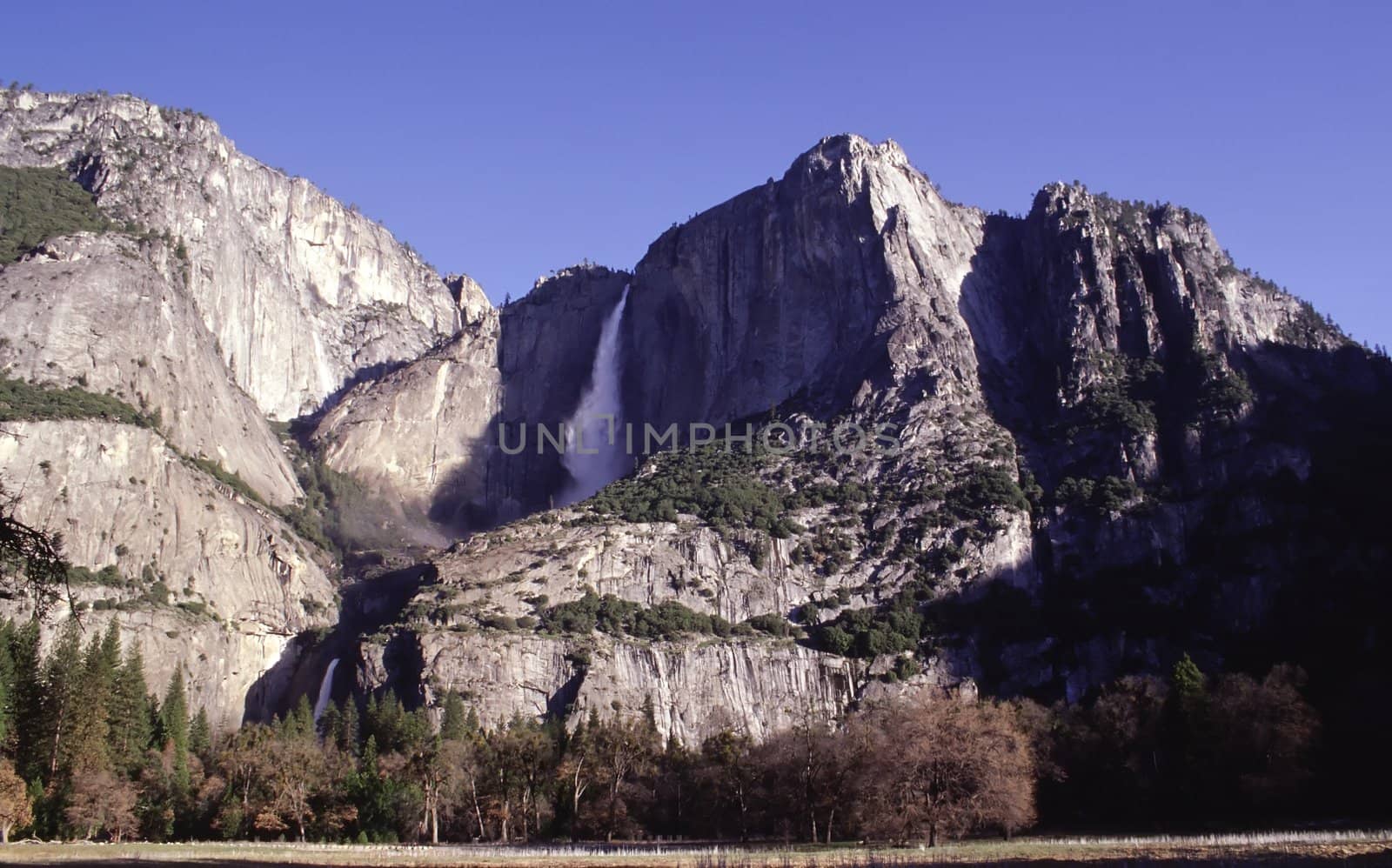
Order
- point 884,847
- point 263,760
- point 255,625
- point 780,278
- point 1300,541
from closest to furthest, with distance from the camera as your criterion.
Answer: point 884,847, point 263,760, point 1300,541, point 255,625, point 780,278

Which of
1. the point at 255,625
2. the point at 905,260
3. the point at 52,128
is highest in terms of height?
the point at 52,128

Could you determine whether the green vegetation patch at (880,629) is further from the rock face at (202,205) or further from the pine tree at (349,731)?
the rock face at (202,205)

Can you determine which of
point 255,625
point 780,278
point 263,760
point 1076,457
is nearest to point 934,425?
point 1076,457

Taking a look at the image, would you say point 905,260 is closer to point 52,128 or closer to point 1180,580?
point 1180,580

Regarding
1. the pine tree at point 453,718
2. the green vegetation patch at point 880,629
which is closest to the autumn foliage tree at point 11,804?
the pine tree at point 453,718

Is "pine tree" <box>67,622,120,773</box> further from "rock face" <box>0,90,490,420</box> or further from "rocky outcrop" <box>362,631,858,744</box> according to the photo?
"rock face" <box>0,90,490,420</box>

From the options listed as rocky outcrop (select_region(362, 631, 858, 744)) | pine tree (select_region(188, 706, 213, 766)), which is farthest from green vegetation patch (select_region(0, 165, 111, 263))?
rocky outcrop (select_region(362, 631, 858, 744))

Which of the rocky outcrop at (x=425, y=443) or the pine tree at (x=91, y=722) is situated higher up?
the rocky outcrop at (x=425, y=443)
